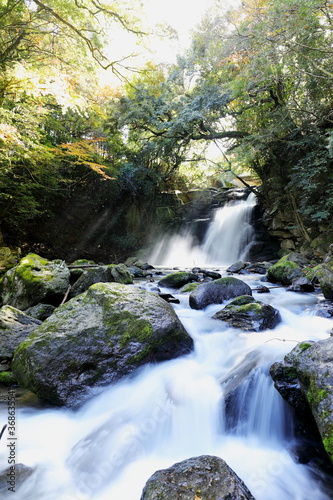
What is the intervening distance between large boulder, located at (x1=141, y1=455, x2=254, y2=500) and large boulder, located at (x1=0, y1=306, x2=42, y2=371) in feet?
9.73

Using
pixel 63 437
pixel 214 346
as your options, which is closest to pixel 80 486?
pixel 63 437

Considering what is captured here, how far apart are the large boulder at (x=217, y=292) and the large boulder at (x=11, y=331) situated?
326 cm

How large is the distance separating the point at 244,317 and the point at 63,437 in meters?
3.21

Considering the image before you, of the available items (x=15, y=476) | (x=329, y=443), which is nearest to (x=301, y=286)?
(x=329, y=443)

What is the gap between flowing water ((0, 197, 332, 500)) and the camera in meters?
2.12

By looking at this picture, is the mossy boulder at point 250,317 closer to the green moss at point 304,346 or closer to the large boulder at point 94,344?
the large boulder at point 94,344

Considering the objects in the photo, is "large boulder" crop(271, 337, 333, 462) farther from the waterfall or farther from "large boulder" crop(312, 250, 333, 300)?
the waterfall

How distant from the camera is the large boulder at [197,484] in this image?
1.49 meters

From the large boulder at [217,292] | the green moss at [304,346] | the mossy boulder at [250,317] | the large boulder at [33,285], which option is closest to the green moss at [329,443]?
the green moss at [304,346]

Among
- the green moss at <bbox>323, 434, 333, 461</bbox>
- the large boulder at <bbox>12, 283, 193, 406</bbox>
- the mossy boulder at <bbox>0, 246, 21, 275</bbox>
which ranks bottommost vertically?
the mossy boulder at <bbox>0, 246, 21, 275</bbox>

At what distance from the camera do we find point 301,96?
34.8 feet

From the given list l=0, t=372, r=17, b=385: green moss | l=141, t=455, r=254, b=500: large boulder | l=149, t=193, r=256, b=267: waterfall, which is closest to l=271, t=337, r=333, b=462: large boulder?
l=141, t=455, r=254, b=500: large boulder

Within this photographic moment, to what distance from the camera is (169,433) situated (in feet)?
8.84

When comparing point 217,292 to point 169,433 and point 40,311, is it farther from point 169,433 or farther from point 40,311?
point 40,311
